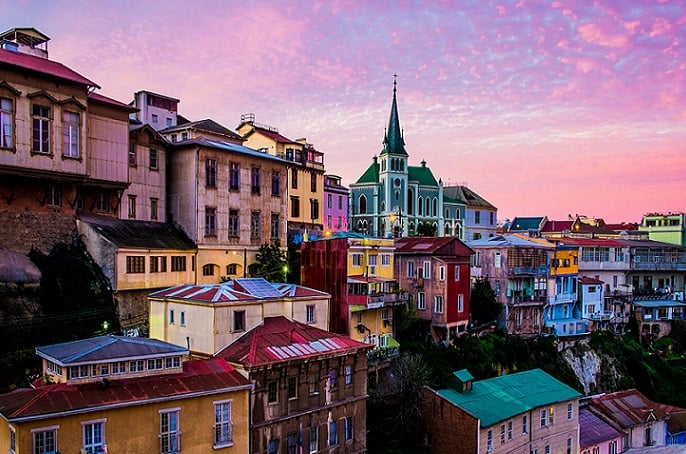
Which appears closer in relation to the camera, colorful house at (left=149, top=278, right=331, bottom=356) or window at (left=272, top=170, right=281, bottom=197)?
colorful house at (left=149, top=278, right=331, bottom=356)

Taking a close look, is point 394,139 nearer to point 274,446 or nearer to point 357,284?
point 357,284

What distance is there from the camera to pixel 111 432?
20766mm

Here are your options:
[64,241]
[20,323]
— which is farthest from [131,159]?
[20,323]

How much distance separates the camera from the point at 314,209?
192 feet

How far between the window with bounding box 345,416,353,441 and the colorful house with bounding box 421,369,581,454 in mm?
6565

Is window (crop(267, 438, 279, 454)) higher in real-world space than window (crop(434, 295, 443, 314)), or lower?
lower

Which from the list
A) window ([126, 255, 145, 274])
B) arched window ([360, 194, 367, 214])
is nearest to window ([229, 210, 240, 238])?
window ([126, 255, 145, 274])

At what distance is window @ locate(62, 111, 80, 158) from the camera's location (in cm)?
3200

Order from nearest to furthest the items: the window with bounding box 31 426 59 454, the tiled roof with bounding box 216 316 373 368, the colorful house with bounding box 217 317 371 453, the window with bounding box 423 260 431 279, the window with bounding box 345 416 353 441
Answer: the window with bounding box 31 426 59 454
the colorful house with bounding box 217 317 371 453
the tiled roof with bounding box 216 316 373 368
the window with bounding box 345 416 353 441
the window with bounding box 423 260 431 279

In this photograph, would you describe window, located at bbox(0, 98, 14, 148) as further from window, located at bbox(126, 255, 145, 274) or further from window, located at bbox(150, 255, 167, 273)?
window, located at bbox(150, 255, 167, 273)

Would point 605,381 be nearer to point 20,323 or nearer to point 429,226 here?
point 429,226

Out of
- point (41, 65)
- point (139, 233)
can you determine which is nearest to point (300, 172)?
point (139, 233)

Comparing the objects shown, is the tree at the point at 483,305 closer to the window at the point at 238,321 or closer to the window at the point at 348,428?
the window at the point at 348,428

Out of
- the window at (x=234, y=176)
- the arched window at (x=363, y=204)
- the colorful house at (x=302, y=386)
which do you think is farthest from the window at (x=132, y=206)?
the arched window at (x=363, y=204)
